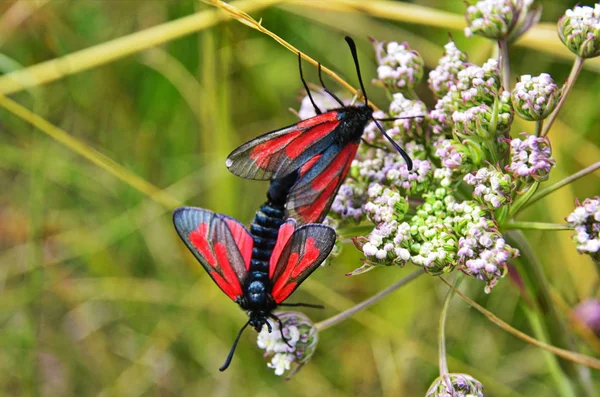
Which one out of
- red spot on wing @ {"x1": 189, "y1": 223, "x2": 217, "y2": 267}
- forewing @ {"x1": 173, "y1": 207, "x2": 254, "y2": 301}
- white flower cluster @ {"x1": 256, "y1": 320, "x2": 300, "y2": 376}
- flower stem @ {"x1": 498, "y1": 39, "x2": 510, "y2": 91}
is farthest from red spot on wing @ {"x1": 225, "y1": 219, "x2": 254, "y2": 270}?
flower stem @ {"x1": 498, "y1": 39, "x2": 510, "y2": 91}

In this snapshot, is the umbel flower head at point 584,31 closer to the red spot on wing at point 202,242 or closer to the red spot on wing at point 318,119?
the red spot on wing at point 318,119

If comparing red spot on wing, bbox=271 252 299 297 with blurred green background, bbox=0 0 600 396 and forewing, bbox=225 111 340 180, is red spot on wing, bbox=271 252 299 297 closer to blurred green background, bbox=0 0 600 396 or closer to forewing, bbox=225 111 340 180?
forewing, bbox=225 111 340 180

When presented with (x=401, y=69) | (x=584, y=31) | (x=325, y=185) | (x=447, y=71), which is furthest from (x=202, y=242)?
(x=584, y=31)

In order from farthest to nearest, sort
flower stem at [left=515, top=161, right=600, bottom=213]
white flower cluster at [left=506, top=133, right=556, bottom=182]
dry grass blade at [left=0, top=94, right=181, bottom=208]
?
dry grass blade at [left=0, top=94, right=181, bottom=208] < flower stem at [left=515, top=161, right=600, bottom=213] < white flower cluster at [left=506, top=133, right=556, bottom=182]

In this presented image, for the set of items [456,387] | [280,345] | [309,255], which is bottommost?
[456,387]

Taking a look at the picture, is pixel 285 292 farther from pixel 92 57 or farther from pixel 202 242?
pixel 92 57

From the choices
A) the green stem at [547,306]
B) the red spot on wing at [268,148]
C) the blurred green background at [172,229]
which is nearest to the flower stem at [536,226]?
the green stem at [547,306]
